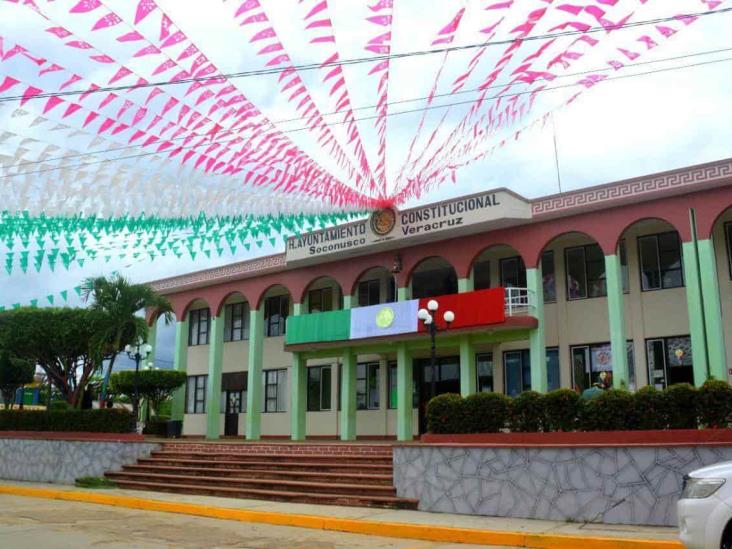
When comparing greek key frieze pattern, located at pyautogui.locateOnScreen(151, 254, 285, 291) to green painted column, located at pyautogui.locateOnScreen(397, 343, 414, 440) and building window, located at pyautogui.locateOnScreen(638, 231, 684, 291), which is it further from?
building window, located at pyautogui.locateOnScreen(638, 231, 684, 291)

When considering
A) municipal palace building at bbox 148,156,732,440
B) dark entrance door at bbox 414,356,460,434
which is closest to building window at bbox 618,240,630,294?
municipal palace building at bbox 148,156,732,440

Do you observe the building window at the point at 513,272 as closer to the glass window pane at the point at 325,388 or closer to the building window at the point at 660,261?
the building window at the point at 660,261

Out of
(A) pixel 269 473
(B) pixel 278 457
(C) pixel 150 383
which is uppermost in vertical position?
(C) pixel 150 383

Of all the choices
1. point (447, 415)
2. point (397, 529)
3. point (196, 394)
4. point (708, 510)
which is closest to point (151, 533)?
point (397, 529)

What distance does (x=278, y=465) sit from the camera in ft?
59.5

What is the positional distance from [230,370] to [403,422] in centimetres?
1207

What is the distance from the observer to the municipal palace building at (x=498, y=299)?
19234 mm

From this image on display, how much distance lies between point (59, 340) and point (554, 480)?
17.6 metres

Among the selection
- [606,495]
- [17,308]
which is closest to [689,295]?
[606,495]

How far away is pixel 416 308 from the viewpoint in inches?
890

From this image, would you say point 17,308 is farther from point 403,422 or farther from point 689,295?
point 689,295

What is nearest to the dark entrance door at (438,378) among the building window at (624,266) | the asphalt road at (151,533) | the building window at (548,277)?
the building window at (548,277)

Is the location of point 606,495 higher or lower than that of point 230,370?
lower

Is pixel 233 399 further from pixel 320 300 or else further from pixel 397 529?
pixel 397 529
